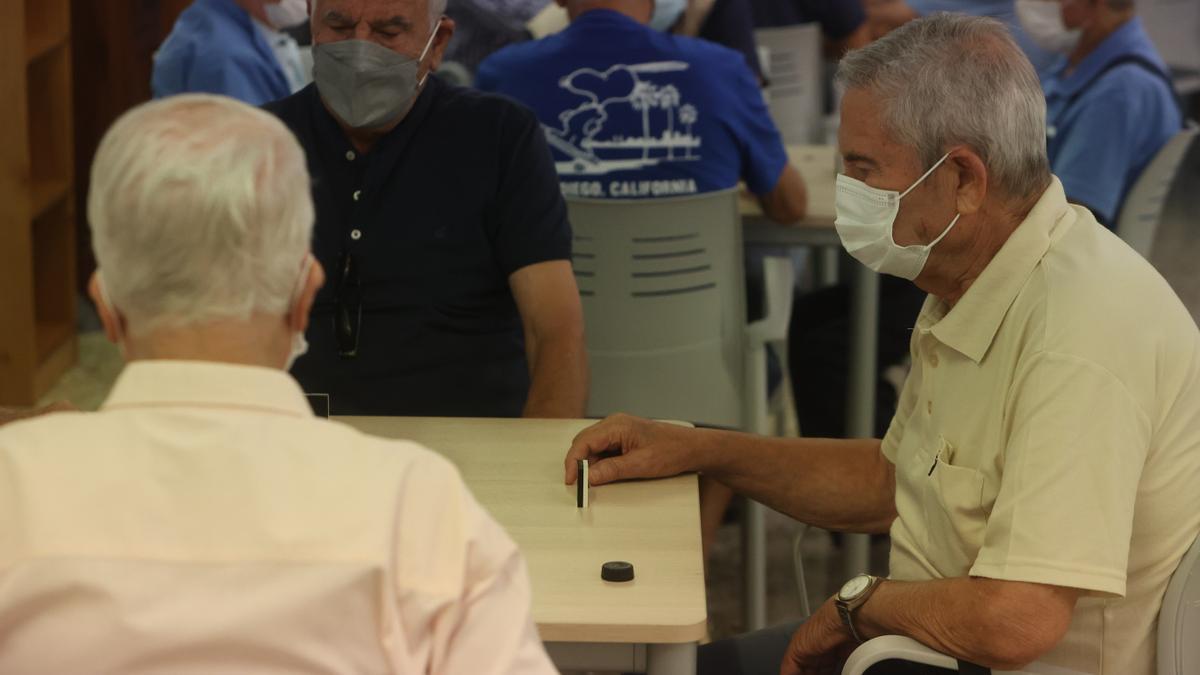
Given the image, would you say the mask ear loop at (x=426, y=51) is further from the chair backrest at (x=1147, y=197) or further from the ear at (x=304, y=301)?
the chair backrest at (x=1147, y=197)

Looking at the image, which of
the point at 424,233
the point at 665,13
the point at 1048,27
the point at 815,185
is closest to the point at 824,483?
the point at 424,233

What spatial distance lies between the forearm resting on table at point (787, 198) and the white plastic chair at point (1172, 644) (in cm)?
188

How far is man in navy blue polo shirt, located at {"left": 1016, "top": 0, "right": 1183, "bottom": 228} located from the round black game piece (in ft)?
8.59

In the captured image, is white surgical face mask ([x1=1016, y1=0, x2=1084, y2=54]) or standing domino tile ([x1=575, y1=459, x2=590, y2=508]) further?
white surgical face mask ([x1=1016, y1=0, x2=1084, y2=54])

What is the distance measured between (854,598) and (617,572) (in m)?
0.36

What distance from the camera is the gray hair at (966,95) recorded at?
176 cm

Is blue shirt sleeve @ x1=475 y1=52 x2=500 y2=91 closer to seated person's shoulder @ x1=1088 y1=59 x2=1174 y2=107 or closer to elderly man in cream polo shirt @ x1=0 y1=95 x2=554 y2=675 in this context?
seated person's shoulder @ x1=1088 y1=59 x2=1174 y2=107

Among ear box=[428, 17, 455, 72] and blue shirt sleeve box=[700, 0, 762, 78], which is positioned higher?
ear box=[428, 17, 455, 72]

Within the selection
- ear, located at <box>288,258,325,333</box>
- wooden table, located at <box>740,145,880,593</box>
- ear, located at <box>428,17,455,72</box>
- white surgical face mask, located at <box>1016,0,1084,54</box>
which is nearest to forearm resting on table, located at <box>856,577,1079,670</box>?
ear, located at <box>288,258,325,333</box>

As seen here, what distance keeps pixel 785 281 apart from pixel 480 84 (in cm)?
82

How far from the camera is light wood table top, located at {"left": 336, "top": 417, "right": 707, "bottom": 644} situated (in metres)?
1.55

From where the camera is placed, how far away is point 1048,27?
4.34 m

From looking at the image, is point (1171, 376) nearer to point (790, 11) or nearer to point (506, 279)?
point (506, 279)

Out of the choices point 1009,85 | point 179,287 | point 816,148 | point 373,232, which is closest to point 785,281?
point 816,148
